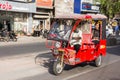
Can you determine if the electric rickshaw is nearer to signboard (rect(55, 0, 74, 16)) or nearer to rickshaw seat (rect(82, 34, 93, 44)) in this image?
rickshaw seat (rect(82, 34, 93, 44))

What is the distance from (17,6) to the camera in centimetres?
3438

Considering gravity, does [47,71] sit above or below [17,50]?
above

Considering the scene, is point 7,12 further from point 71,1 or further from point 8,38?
point 71,1

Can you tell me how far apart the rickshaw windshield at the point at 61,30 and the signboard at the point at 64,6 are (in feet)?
92.1

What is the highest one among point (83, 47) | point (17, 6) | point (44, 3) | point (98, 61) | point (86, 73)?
point (44, 3)

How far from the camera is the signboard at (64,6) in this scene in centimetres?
4142

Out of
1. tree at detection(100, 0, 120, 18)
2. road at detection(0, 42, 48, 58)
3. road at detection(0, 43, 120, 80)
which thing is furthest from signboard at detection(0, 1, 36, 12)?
road at detection(0, 43, 120, 80)

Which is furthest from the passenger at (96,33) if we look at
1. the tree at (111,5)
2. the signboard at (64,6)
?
the signboard at (64,6)

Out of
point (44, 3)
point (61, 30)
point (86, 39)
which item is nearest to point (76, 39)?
point (61, 30)

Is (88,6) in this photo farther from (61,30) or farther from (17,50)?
(61,30)

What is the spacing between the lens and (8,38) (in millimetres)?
27547

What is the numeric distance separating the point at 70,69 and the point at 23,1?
941 inches

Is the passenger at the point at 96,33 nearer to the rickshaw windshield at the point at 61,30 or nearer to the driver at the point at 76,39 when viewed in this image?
the driver at the point at 76,39

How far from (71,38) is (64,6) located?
3184 cm
